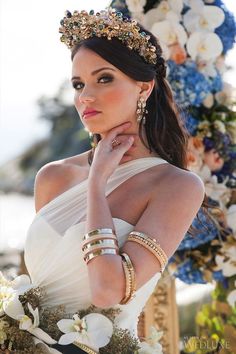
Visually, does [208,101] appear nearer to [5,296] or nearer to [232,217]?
[232,217]

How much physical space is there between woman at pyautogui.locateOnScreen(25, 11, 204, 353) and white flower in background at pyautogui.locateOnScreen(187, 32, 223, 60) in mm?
963

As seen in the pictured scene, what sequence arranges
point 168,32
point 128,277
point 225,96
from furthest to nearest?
point 225,96 → point 168,32 → point 128,277

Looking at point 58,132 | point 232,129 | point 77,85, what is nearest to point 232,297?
point 232,129

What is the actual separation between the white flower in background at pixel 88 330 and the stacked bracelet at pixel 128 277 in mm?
128

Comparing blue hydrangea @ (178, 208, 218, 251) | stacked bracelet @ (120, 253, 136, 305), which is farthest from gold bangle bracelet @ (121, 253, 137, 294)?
blue hydrangea @ (178, 208, 218, 251)

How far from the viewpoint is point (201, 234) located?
16.5 ft

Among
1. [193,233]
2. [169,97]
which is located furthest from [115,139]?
[193,233]

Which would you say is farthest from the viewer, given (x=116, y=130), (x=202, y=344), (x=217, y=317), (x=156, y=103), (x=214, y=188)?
(x=217, y=317)

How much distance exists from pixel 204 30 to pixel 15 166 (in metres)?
17.2

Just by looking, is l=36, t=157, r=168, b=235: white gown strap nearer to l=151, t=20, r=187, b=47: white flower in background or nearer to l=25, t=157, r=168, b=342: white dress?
l=25, t=157, r=168, b=342: white dress

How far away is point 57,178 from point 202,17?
1.42m

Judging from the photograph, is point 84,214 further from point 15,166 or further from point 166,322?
point 15,166

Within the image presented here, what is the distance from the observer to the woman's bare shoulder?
413 cm

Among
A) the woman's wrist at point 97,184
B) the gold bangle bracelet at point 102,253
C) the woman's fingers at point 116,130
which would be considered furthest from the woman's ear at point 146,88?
the gold bangle bracelet at point 102,253
